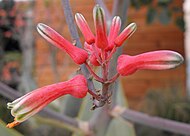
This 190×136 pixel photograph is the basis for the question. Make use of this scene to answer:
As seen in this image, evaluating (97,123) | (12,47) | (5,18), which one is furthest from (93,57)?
(12,47)

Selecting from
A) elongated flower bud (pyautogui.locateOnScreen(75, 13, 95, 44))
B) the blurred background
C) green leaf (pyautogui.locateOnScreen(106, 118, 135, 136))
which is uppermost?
elongated flower bud (pyautogui.locateOnScreen(75, 13, 95, 44))

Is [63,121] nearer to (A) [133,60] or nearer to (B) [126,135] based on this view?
(B) [126,135]

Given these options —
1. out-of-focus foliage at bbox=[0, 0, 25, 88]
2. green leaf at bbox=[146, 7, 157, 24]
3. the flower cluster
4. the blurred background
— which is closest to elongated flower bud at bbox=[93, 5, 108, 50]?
the flower cluster

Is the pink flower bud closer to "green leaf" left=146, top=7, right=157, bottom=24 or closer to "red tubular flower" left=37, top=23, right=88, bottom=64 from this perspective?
"red tubular flower" left=37, top=23, right=88, bottom=64

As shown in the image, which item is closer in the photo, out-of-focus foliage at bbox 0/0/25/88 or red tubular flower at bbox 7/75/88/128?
red tubular flower at bbox 7/75/88/128

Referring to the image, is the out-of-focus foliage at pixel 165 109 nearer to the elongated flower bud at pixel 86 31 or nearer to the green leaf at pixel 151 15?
the green leaf at pixel 151 15

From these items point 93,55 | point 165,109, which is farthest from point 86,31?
point 165,109
